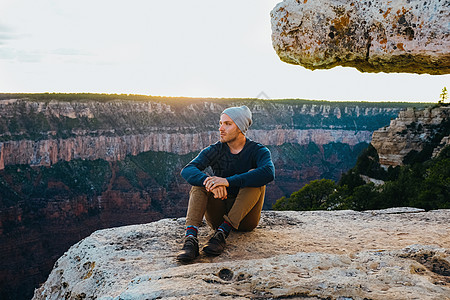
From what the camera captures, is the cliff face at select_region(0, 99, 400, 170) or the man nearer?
the man

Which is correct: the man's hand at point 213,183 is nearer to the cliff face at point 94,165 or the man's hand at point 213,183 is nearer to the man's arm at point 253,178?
the man's arm at point 253,178

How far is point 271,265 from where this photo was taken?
3.72 m

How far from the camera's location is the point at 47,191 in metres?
45.1

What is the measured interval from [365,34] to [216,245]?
254cm

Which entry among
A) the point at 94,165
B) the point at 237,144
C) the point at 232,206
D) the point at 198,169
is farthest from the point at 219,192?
the point at 94,165

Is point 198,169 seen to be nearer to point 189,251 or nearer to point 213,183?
point 213,183

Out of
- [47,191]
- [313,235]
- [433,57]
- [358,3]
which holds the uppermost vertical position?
[358,3]

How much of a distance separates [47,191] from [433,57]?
4710 cm

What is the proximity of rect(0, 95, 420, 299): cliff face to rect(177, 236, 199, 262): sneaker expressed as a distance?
3340 centimetres

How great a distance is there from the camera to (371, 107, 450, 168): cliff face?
30.9 m

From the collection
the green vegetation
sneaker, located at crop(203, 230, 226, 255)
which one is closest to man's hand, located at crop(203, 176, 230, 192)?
sneaker, located at crop(203, 230, 226, 255)

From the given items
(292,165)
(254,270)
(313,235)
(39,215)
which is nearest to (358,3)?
(254,270)

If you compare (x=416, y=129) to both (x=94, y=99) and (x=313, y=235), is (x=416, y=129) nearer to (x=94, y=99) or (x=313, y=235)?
(x=313, y=235)

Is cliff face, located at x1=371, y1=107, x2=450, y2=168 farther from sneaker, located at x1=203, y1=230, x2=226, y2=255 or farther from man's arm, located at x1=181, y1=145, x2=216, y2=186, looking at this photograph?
sneaker, located at x1=203, y1=230, x2=226, y2=255
